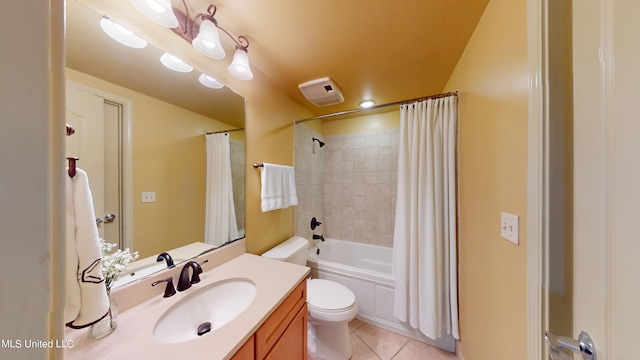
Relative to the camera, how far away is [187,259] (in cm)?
106

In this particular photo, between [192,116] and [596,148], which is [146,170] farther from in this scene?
[596,148]


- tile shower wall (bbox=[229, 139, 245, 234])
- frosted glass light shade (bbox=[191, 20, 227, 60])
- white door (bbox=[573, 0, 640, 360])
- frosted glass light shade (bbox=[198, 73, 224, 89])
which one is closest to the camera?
white door (bbox=[573, 0, 640, 360])

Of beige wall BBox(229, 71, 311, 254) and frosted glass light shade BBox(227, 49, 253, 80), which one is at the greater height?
frosted glass light shade BBox(227, 49, 253, 80)

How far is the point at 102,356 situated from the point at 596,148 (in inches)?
56.8

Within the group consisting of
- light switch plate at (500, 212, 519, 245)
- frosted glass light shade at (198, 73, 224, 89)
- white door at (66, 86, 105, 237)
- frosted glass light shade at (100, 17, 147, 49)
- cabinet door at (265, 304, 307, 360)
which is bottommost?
cabinet door at (265, 304, 307, 360)

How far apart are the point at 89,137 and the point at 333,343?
1.80m

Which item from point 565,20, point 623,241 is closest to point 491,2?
point 565,20

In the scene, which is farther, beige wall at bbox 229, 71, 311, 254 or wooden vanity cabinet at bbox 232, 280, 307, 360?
beige wall at bbox 229, 71, 311, 254

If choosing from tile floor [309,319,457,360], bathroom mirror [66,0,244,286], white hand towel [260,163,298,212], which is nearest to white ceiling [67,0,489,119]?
bathroom mirror [66,0,244,286]

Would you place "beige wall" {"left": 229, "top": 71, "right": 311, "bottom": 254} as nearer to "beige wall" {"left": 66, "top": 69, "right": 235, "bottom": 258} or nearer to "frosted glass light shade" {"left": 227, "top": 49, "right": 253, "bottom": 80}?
"frosted glass light shade" {"left": 227, "top": 49, "right": 253, "bottom": 80}

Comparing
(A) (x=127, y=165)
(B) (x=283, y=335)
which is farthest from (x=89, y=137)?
(B) (x=283, y=335)

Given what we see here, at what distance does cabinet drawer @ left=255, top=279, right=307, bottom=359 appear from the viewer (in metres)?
0.78

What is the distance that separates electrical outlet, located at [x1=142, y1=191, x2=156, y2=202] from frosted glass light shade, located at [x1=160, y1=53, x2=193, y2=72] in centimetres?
64

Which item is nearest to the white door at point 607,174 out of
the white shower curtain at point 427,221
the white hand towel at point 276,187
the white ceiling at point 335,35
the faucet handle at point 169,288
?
the white ceiling at point 335,35
